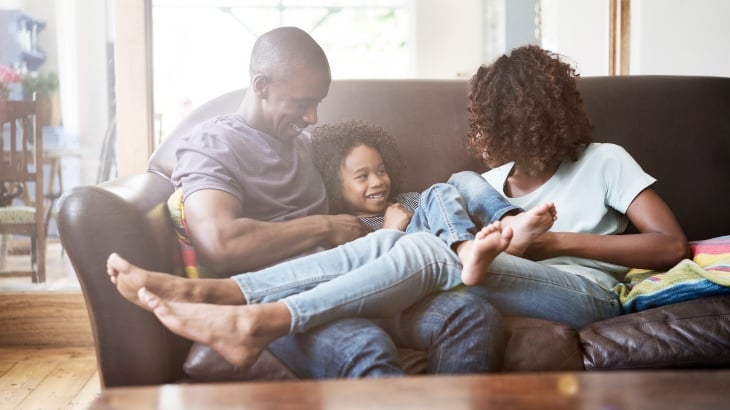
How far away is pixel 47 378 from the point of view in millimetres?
1698

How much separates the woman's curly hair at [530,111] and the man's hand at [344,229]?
30cm

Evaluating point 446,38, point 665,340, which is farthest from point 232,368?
point 446,38

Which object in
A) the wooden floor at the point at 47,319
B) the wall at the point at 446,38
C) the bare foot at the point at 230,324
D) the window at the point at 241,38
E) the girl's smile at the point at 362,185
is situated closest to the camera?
the bare foot at the point at 230,324

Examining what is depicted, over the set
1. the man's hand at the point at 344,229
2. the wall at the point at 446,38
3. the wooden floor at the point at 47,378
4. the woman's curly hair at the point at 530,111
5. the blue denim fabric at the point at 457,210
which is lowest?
the wooden floor at the point at 47,378

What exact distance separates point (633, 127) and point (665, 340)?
631 millimetres

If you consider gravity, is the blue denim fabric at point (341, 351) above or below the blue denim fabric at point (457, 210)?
below

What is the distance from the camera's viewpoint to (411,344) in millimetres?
1116

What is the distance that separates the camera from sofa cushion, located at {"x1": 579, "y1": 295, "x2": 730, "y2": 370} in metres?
1.12

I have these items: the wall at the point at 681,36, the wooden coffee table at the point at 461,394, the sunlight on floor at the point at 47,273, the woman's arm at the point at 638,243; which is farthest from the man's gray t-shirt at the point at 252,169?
the wall at the point at 681,36

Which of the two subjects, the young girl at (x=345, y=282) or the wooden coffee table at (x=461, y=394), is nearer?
the wooden coffee table at (x=461, y=394)

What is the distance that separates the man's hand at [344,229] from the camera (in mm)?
1315

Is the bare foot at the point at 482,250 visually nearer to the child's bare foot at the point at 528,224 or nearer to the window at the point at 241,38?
the child's bare foot at the point at 528,224

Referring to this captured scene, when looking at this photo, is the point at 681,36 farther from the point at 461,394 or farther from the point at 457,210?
the point at 461,394

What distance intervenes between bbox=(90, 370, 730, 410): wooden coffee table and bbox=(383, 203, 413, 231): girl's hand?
1.93 ft
